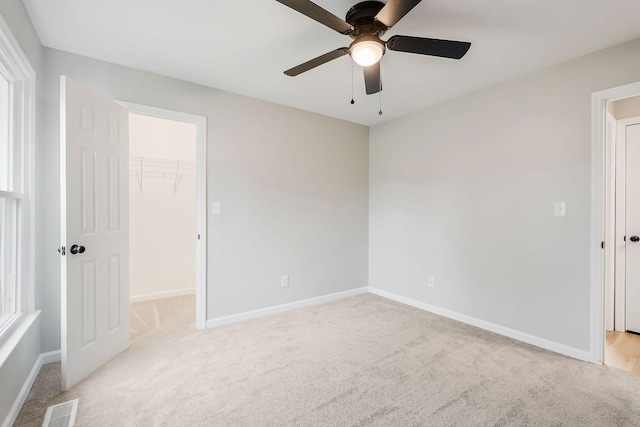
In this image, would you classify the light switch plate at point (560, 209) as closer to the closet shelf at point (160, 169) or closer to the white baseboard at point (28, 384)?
the white baseboard at point (28, 384)

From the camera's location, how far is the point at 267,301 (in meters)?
3.25

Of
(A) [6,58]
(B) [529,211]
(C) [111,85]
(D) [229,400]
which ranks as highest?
(C) [111,85]

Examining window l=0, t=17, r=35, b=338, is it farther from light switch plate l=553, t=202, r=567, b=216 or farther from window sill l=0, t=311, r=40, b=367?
light switch plate l=553, t=202, r=567, b=216

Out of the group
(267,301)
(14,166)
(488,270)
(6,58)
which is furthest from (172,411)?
(488,270)

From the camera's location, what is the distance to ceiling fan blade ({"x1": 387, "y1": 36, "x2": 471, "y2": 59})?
1607mm

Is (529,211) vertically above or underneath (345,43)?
underneath

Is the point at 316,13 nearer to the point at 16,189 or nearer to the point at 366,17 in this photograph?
the point at 366,17

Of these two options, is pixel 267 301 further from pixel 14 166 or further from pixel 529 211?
pixel 529 211

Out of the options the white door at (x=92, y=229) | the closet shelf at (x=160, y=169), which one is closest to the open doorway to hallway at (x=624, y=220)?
the white door at (x=92, y=229)

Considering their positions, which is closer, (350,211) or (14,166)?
(14,166)

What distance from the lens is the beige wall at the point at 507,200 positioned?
2291 mm

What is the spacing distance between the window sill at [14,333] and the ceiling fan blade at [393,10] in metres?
2.51

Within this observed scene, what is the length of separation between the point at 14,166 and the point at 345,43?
2.33 meters

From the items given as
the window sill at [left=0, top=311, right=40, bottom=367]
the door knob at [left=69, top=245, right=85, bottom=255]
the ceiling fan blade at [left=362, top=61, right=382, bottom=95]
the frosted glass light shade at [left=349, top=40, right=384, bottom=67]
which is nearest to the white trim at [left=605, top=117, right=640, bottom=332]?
the ceiling fan blade at [left=362, top=61, right=382, bottom=95]
